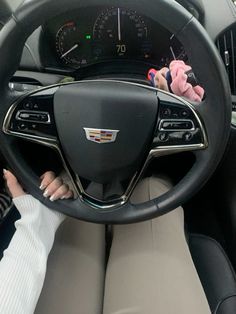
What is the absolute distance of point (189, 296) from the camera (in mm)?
620

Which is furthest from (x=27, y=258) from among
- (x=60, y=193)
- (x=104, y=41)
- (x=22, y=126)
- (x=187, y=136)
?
(x=104, y=41)

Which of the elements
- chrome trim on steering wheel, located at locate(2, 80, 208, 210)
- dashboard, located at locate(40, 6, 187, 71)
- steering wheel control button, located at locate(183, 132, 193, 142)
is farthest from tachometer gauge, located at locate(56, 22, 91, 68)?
steering wheel control button, located at locate(183, 132, 193, 142)

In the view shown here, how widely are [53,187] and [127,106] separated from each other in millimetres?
205

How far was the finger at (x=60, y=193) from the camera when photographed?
2.22 feet

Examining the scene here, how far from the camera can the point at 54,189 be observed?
0.69 meters

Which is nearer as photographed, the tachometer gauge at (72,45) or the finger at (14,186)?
the finger at (14,186)

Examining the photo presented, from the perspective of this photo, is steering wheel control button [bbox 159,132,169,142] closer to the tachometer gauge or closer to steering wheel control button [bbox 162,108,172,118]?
steering wheel control button [bbox 162,108,172,118]

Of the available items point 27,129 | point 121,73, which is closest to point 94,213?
point 27,129

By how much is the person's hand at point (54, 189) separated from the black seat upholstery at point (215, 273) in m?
0.34

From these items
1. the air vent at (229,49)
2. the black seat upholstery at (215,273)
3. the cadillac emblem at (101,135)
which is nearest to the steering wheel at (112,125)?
the cadillac emblem at (101,135)

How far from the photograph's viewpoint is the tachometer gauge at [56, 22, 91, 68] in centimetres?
108

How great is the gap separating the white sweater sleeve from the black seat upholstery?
0.33 meters

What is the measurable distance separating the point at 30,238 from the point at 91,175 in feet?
0.49

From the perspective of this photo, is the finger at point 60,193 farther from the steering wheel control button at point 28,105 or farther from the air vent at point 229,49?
the air vent at point 229,49
